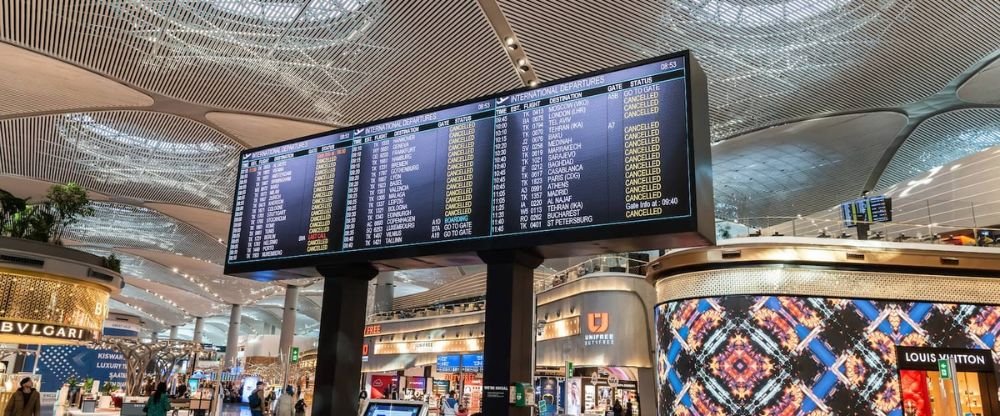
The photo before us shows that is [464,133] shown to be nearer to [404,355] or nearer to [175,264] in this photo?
[404,355]

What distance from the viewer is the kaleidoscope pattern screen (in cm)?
1047

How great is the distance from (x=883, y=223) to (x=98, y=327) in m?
15.1

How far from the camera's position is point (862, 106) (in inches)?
622

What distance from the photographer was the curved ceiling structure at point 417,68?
1116 cm

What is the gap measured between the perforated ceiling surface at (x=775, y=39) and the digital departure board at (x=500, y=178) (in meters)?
4.84

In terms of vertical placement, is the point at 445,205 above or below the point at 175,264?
below

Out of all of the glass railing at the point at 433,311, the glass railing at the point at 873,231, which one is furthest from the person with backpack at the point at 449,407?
the glass railing at the point at 873,231

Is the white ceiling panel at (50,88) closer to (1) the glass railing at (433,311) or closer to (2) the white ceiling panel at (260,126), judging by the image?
(2) the white ceiling panel at (260,126)

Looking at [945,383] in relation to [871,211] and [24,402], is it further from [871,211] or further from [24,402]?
[24,402]

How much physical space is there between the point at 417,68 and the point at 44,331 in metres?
7.91

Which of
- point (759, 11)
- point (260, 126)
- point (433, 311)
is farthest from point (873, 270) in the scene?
point (433, 311)

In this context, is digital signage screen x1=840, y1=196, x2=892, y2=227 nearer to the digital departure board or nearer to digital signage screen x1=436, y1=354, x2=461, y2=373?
the digital departure board

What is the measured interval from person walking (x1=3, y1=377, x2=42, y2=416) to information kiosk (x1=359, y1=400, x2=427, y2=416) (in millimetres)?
6300

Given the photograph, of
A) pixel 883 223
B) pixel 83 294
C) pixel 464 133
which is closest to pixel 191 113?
pixel 83 294
